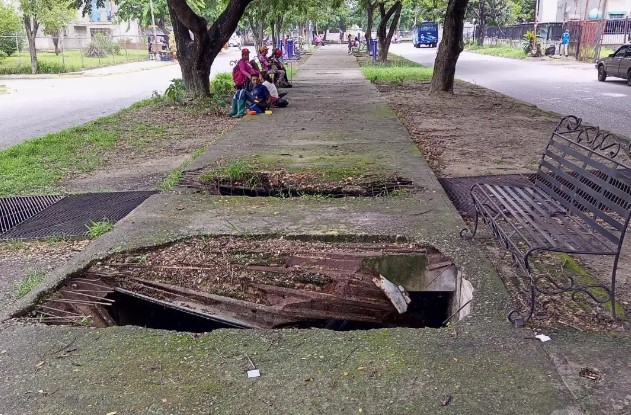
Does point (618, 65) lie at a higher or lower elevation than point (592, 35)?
lower

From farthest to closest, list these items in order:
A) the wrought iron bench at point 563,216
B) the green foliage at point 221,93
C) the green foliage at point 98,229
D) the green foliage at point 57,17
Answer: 1. the green foliage at point 57,17
2. the green foliage at point 221,93
3. the green foliage at point 98,229
4. the wrought iron bench at point 563,216

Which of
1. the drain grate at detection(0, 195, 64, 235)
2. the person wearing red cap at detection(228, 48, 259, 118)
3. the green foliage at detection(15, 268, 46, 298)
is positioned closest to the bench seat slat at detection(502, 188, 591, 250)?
the green foliage at detection(15, 268, 46, 298)

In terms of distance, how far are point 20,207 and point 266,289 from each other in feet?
11.8

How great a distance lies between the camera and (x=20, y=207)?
20.2ft

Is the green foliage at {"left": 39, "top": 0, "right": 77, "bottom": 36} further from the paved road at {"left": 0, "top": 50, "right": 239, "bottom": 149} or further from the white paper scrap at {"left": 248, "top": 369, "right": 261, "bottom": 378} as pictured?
the white paper scrap at {"left": 248, "top": 369, "right": 261, "bottom": 378}

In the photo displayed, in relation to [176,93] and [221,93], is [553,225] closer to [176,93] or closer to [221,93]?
[176,93]

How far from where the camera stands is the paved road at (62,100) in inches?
489

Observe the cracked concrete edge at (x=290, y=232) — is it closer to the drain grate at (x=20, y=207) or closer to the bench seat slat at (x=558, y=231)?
the bench seat slat at (x=558, y=231)

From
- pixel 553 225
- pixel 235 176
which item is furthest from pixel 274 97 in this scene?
pixel 553 225

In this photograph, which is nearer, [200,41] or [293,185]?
[293,185]

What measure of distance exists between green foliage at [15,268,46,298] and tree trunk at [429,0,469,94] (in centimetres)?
1286

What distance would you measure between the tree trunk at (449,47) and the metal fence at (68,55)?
21058 mm

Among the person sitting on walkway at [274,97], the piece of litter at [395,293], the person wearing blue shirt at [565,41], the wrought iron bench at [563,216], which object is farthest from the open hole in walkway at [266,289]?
the person wearing blue shirt at [565,41]

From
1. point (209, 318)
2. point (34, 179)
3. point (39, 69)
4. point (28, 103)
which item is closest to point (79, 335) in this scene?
point (209, 318)
